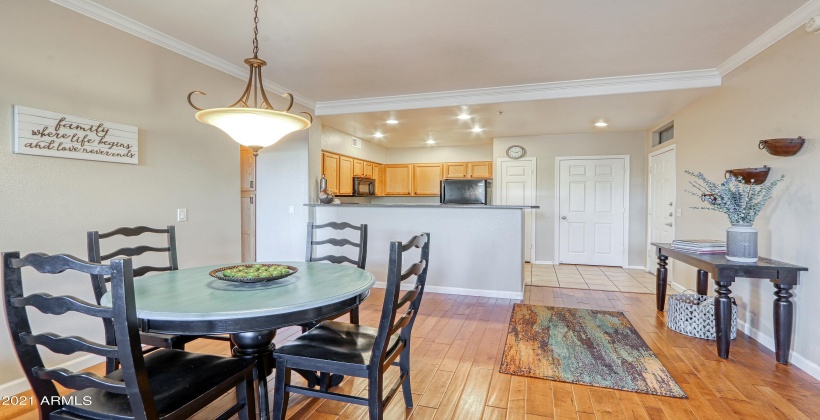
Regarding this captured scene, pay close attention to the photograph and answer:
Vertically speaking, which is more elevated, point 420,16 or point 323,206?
point 420,16

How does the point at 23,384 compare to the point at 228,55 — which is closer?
the point at 23,384

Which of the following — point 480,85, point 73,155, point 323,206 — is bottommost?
point 323,206

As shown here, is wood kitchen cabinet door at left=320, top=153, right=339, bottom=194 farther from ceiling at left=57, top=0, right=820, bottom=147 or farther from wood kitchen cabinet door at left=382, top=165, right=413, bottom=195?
wood kitchen cabinet door at left=382, top=165, right=413, bottom=195

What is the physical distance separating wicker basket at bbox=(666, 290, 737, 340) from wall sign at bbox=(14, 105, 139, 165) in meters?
4.32

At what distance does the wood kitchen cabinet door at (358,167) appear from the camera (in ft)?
21.2

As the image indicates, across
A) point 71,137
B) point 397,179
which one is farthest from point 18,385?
point 397,179

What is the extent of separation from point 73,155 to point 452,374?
2.71m

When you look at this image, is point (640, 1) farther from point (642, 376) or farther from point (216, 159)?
point (216, 159)

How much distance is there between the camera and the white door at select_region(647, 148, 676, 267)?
15.6 feet

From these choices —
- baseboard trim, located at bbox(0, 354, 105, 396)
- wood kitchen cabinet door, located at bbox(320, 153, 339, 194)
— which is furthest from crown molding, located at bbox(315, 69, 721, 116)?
baseboard trim, located at bbox(0, 354, 105, 396)

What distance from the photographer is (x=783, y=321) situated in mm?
2426

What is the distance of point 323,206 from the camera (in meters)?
4.77

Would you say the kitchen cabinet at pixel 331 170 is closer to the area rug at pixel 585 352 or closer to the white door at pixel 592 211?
the area rug at pixel 585 352

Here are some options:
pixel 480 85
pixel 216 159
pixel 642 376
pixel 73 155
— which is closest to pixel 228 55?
pixel 216 159
